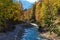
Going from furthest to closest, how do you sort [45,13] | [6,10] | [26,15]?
[26,15], [45,13], [6,10]

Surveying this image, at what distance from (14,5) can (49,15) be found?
37.0 feet

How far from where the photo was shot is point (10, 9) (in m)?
61.5

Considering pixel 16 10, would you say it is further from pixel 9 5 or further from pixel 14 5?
pixel 9 5

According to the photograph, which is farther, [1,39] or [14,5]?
[14,5]

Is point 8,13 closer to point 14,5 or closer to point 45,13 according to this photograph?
point 14,5

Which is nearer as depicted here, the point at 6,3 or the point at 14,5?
the point at 6,3

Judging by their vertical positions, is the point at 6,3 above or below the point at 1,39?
above

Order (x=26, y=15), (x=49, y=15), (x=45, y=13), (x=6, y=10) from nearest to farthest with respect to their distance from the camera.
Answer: (x=6, y=10) → (x=49, y=15) → (x=45, y=13) → (x=26, y=15)

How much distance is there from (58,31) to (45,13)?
→ 19.1 m

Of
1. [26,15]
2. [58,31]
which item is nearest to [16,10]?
[58,31]

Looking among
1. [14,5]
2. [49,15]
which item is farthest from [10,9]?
[49,15]

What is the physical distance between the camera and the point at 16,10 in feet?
227

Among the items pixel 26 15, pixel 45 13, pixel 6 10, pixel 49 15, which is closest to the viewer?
pixel 6 10

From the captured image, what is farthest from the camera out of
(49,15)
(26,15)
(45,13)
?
(26,15)
